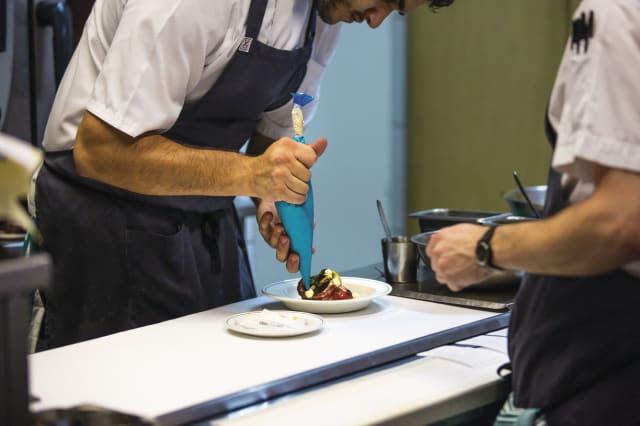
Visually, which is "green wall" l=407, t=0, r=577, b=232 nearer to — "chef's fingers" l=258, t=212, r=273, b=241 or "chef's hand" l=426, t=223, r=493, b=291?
"chef's fingers" l=258, t=212, r=273, b=241

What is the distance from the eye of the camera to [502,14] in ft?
13.3

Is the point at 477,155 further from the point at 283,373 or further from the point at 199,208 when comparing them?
the point at 283,373

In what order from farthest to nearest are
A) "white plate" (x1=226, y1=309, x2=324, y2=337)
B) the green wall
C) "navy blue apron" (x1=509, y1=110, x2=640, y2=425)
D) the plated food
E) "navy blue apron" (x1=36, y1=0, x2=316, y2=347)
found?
the green wall → "navy blue apron" (x1=36, y1=0, x2=316, y2=347) → the plated food → "white plate" (x1=226, y1=309, x2=324, y2=337) → "navy blue apron" (x1=509, y1=110, x2=640, y2=425)

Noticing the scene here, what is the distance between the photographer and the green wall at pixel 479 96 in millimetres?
3967

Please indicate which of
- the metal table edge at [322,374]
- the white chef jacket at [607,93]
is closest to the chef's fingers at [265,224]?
the metal table edge at [322,374]

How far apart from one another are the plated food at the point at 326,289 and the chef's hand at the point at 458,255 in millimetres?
491

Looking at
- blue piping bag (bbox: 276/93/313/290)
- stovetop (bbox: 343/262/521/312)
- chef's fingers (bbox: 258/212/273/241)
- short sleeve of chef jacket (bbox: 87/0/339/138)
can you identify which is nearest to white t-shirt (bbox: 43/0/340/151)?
short sleeve of chef jacket (bbox: 87/0/339/138)

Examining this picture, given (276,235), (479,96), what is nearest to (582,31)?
(276,235)

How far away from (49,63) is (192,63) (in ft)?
3.94

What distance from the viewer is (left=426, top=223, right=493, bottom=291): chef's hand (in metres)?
1.25

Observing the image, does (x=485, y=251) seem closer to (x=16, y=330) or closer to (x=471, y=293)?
(x=16, y=330)

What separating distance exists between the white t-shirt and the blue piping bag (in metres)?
0.21

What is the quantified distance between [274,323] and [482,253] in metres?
0.52

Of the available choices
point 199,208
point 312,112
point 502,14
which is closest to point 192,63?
point 199,208
